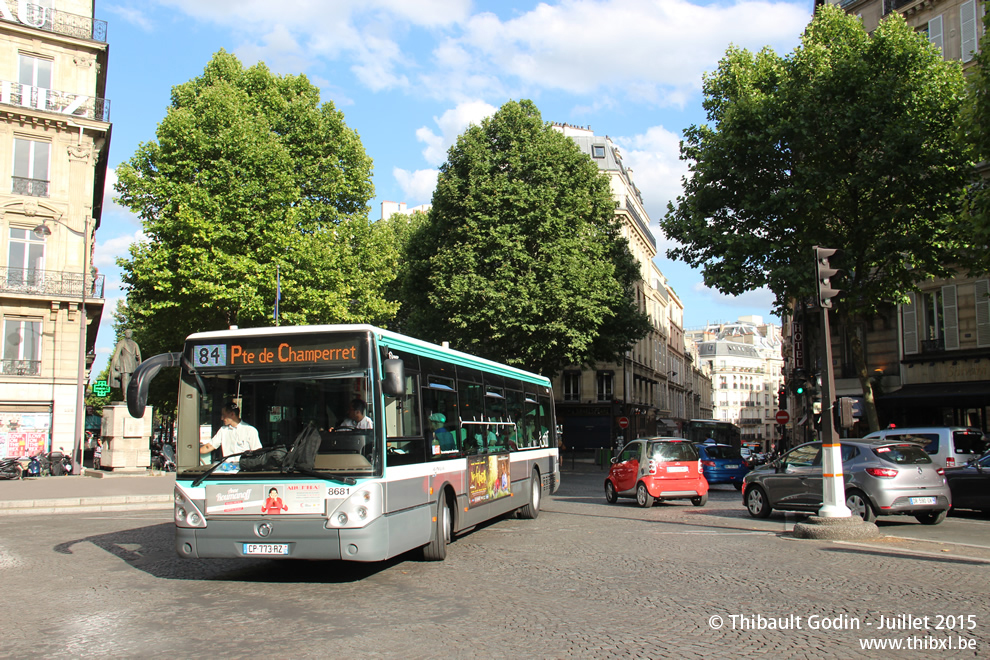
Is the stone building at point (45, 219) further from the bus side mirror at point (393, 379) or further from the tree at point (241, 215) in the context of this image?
the bus side mirror at point (393, 379)

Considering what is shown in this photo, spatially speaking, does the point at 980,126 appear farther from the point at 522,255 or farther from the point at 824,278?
the point at 522,255

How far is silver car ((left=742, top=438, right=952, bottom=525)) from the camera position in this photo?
1388 cm

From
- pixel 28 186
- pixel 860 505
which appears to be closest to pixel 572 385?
pixel 28 186

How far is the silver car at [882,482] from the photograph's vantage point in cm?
1388

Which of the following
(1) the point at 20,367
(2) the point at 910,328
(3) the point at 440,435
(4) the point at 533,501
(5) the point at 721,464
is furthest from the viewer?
(1) the point at 20,367

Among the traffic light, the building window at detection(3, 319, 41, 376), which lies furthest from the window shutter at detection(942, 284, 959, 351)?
the building window at detection(3, 319, 41, 376)

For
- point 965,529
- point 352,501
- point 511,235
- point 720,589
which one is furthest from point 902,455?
point 511,235

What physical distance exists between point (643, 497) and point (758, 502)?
3214 millimetres

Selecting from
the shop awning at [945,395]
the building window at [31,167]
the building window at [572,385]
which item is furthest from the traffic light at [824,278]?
the building window at [572,385]

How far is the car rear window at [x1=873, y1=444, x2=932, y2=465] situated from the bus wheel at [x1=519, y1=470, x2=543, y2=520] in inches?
236

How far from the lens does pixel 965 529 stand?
46.2ft

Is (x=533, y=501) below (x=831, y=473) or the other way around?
below

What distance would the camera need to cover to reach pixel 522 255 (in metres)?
32.8

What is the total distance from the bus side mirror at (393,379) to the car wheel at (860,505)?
898 centimetres
